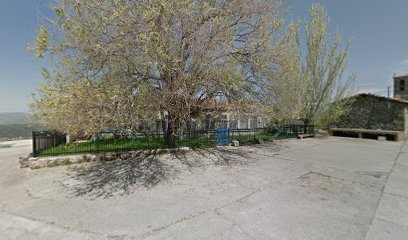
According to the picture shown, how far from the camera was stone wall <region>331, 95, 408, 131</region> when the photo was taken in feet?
53.6

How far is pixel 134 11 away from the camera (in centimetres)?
521

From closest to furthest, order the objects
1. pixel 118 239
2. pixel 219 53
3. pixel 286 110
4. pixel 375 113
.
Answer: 1. pixel 118 239
2. pixel 219 53
3. pixel 286 110
4. pixel 375 113

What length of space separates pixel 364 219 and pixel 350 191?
5.22 feet

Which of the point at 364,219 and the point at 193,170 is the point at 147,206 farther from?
the point at 364,219

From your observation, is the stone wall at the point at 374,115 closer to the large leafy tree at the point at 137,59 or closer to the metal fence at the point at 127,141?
the metal fence at the point at 127,141

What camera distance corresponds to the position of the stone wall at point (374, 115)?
1634 cm

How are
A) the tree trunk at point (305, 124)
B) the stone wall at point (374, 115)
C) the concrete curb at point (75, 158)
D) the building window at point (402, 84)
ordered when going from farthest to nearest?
the building window at point (402, 84) → the tree trunk at point (305, 124) → the stone wall at point (374, 115) → the concrete curb at point (75, 158)

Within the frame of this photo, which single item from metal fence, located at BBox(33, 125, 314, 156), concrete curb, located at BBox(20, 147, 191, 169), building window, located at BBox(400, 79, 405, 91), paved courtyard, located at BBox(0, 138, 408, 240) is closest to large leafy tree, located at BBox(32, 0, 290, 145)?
metal fence, located at BBox(33, 125, 314, 156)

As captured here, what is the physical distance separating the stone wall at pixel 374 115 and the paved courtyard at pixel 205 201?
1228cm

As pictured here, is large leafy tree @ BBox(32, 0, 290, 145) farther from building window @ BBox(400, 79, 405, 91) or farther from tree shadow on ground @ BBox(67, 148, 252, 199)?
building window @ BBox(400, 79, 405, 91)

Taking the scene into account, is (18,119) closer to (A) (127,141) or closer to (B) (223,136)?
(A) (127,141)

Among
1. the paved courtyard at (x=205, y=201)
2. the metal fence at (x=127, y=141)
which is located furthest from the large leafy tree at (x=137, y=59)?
the paved courtyard at (x=205, y=201)

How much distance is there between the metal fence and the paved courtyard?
1081mm

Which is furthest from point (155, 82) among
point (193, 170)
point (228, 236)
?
point (228, 236)
